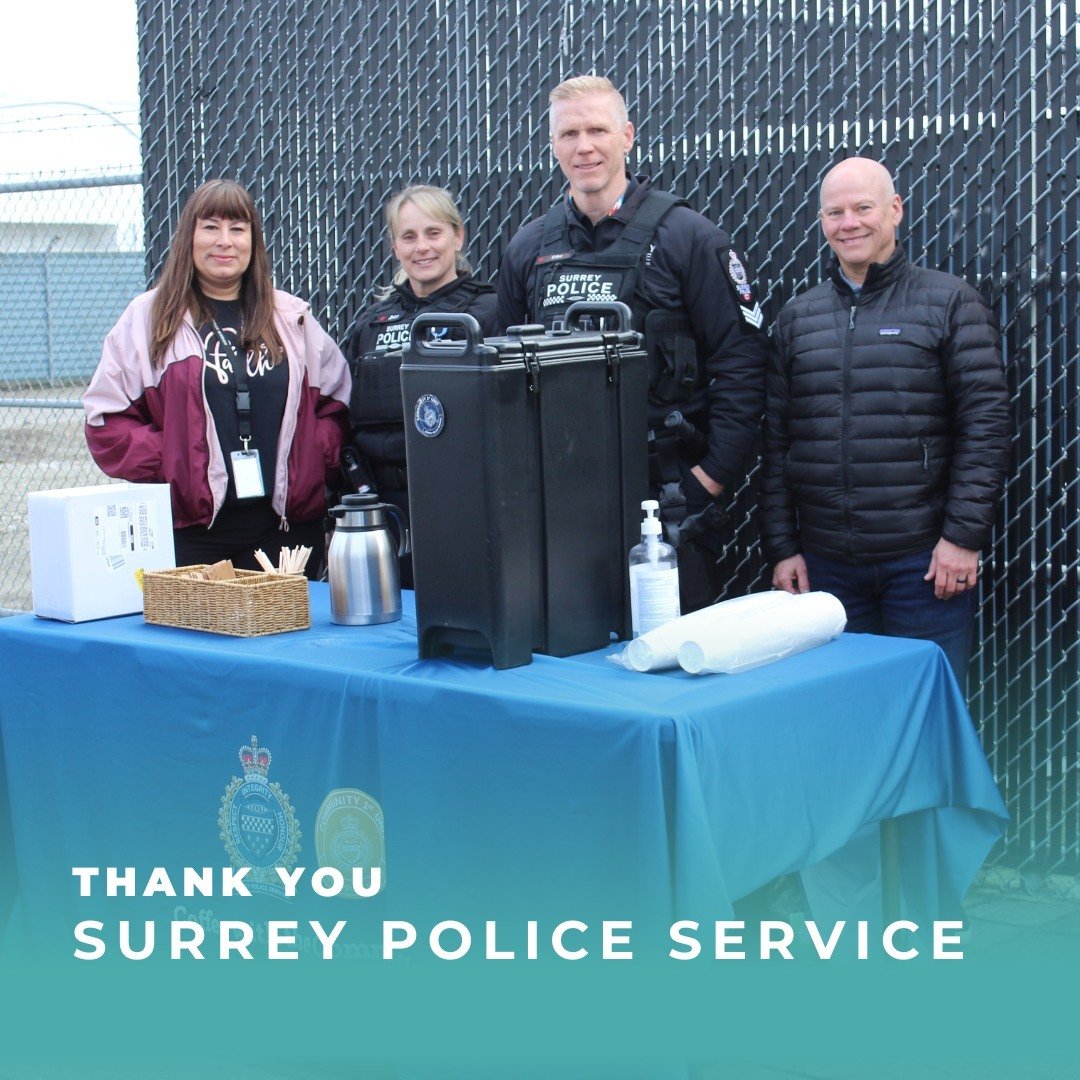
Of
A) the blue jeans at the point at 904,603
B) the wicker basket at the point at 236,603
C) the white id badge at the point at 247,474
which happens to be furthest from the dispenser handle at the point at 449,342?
the blue jeans at the point at 904,603

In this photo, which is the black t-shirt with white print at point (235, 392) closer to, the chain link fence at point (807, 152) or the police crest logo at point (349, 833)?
the chain link fence at point (807, 152)

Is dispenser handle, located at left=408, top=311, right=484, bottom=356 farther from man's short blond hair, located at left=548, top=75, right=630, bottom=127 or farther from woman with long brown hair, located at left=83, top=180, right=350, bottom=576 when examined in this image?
woman with long brown hair, located at left=83, top=180, right=350, bottom=576

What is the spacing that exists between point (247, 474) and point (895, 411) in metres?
1.88

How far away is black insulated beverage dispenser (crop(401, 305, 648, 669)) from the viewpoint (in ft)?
9.73

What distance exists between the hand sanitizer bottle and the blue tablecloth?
0.45 feet

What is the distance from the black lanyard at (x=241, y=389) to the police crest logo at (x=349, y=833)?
61.1 inches

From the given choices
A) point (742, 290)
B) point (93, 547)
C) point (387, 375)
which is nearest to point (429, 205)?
point (387, 375)

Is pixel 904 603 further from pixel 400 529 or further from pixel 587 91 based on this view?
→ pixel 587 91

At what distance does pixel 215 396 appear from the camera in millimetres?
4457

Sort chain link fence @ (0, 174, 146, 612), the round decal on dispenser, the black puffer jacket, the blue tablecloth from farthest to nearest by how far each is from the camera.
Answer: chain link fence @ (0, 174, 146, 612), the black puffer jacket, the round decal on dispenser, the blue tablecloth

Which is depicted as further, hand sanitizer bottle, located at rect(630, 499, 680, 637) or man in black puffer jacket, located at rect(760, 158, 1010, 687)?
man in black puffer jacket, located at rect(760, 158, 1010, 687)

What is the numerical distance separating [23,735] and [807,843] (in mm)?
2023

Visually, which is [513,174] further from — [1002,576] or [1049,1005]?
[1049,1005]
